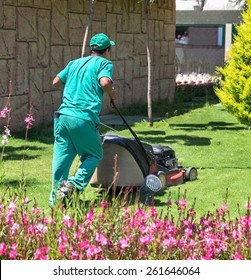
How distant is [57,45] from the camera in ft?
50.4

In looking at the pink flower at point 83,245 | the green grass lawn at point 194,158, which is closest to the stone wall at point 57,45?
the green grass lawn at point 194,158

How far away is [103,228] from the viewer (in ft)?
15.6

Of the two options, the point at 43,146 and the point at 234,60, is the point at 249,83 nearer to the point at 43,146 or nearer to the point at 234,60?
the point at 234,60

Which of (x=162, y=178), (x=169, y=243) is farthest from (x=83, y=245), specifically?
(x=162, y=178)

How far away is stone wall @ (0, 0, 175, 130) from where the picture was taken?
14.0 meters

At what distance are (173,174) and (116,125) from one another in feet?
21.9

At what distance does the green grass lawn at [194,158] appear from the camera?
841 cm

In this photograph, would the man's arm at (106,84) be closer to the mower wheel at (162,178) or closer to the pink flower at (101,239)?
the mower wheel at (162,178)

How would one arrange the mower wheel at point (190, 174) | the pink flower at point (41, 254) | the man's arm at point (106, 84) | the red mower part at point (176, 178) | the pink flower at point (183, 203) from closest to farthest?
1. the pink flower at point (41, 254)
2. the pink flower at point (183, 203)
3. the man's arm at point (106, 84)
4. the red mower part at point (176, 178)
5. the mower wheel at point (190, 174)

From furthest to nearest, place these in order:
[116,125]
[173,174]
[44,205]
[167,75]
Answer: [167,75] < [116,125] < [173,174] < [44,205]

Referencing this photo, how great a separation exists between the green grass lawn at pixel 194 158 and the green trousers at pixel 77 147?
293 mm

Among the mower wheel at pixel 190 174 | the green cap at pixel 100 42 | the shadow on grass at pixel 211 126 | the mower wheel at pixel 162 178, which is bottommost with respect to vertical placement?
the shadow on grass at pixel 211 126

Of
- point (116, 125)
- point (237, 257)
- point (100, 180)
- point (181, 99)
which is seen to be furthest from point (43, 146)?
point (181, 99)

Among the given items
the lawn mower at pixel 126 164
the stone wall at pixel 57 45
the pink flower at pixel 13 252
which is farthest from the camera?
the stone wall at pixel 57 45
